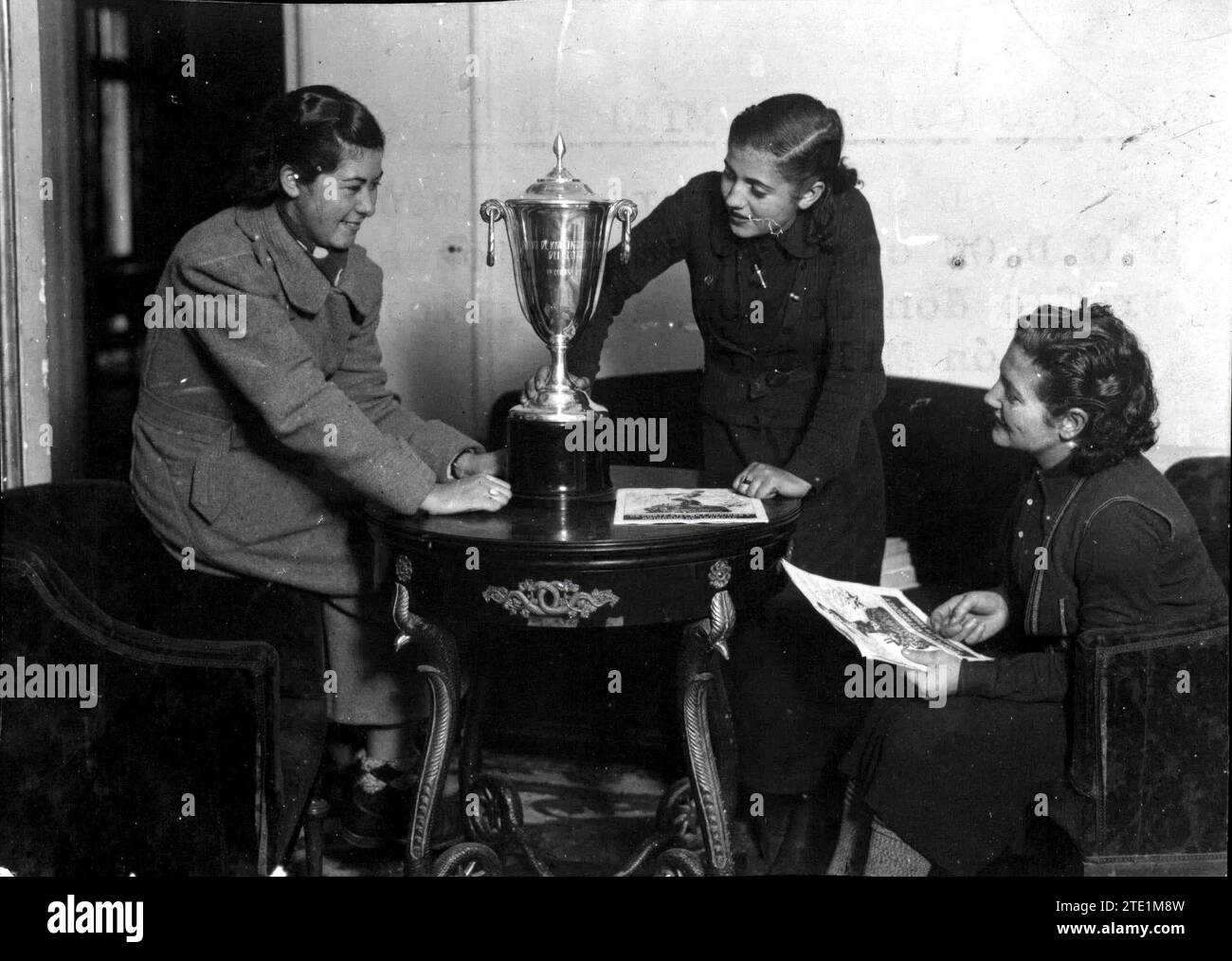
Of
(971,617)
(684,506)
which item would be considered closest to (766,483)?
(684,506)

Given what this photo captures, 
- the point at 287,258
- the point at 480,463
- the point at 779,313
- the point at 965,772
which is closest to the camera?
the point at 965,772

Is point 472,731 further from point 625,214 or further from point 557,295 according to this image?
point 625,214

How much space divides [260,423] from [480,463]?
400mm

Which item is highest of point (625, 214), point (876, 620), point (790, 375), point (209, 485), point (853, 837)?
point (625, 214)

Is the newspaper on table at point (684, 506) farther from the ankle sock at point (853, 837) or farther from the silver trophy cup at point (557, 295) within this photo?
the ankle sock at point (853, 837)

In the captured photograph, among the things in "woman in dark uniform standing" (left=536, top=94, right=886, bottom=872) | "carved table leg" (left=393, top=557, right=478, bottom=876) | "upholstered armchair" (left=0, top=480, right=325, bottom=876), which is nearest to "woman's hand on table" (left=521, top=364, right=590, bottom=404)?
"woman in dark uniform standing" (left=536, top=94, right=886, bottom=872)

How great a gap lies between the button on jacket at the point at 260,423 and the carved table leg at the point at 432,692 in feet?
0.79

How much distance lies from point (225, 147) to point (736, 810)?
185cm

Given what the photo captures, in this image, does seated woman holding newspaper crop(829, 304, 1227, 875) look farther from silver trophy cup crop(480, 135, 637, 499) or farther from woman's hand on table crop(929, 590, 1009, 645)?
silver trophy cup crop(480, 135, 637, 499)

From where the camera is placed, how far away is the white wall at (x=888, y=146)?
2500 mm

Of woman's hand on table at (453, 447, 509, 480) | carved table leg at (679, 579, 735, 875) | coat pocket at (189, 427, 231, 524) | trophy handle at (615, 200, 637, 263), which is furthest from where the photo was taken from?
woman's hand on table at (453, 447, 509, 480)

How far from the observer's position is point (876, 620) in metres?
1.97

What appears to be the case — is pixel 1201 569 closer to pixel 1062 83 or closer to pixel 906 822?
pixel 906 822

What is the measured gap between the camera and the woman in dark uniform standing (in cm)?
233
